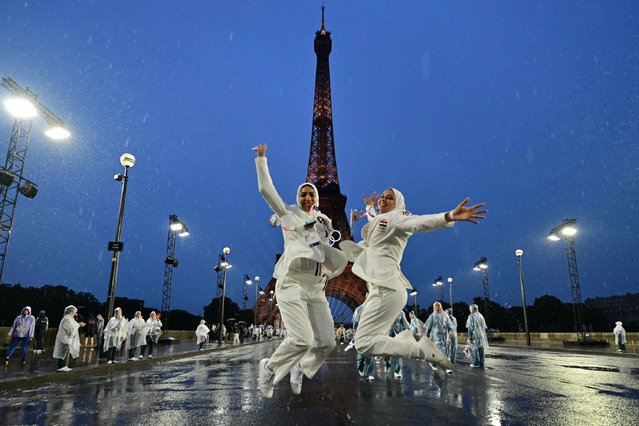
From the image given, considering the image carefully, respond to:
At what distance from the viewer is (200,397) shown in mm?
6625

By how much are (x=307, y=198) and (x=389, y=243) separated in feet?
3.66

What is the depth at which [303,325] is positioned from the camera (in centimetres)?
496

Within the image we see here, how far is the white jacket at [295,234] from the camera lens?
515 cm

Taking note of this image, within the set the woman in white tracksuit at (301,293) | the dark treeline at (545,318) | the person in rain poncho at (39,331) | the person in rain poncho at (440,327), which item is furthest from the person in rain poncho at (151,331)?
the dark treeline at (545,318)

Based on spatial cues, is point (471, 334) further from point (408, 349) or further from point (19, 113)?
point (19, 113)

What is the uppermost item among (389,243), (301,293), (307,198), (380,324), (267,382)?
(307,198)

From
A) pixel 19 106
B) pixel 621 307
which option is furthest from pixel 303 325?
pixel 621 307

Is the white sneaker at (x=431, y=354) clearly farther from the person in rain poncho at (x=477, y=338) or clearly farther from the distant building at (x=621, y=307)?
the distant building at (x=621, y=307)

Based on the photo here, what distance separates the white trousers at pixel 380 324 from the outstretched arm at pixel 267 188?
1.40 m

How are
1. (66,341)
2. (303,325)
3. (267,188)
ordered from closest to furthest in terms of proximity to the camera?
1. (303,325)
2. (267,188)
3. (66,341)

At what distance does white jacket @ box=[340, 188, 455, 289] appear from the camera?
518 centimetres

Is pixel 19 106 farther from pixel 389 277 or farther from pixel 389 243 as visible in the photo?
pixel 389 277

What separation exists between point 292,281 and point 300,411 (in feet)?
4.74

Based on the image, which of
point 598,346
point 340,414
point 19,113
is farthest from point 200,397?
point 598,346
